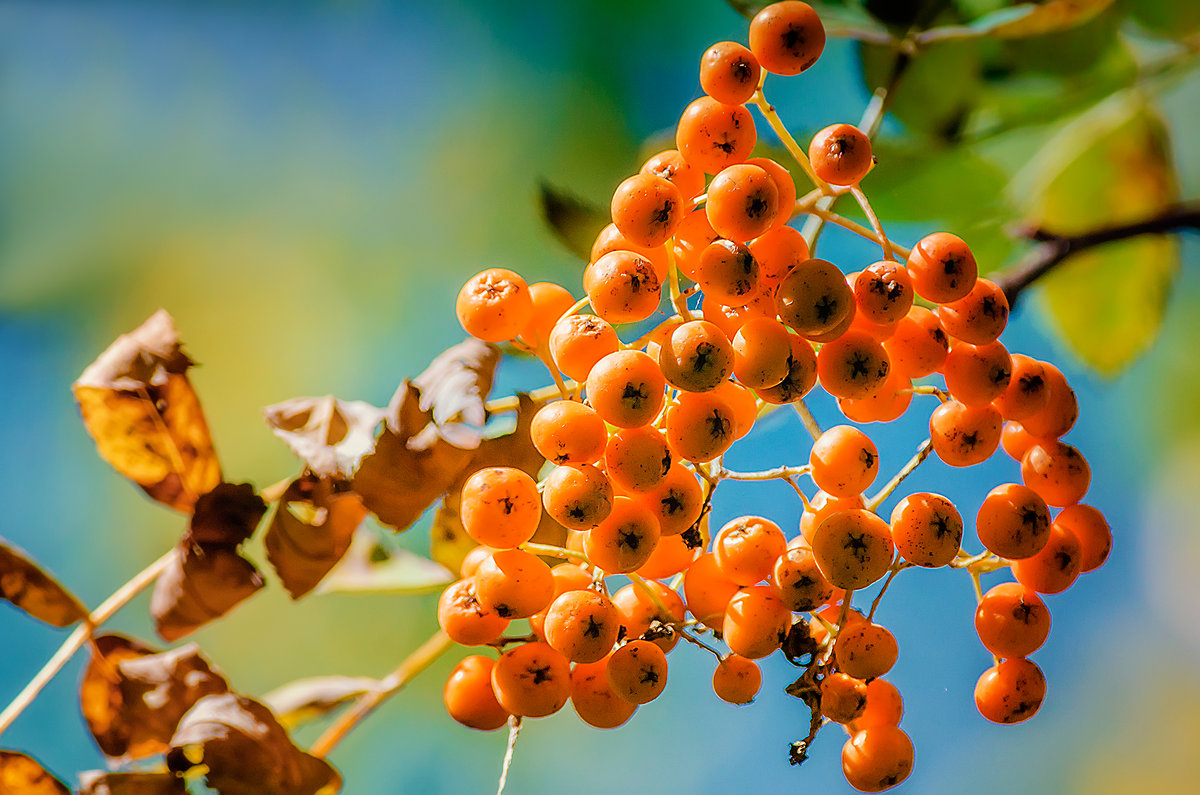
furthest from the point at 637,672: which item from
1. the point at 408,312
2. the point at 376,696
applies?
the point at 408,312

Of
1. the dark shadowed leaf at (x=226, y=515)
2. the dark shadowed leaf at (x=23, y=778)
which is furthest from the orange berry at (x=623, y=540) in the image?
the dark shadowed leaf at (x=23, y=778)

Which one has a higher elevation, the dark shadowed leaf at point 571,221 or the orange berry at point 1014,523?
the dark shadowed leaf at point 571,221

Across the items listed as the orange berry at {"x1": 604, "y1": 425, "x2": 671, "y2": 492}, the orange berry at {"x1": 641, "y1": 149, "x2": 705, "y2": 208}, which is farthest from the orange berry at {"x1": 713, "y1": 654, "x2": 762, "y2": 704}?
the orange berry at {"x1": 641, "y1": 149, "x2": 705, "y2": 208}

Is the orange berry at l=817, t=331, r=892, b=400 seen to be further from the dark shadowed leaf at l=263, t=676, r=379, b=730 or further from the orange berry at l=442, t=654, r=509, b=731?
the dark shadowed leaf at l=263, t=676, r=379, b=730

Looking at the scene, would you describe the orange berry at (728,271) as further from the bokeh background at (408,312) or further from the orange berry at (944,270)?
the bokeh background at (408,312)

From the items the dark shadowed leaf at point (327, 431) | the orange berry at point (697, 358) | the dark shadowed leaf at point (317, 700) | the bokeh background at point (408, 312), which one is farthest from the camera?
the bokeh background at point (408, 312)

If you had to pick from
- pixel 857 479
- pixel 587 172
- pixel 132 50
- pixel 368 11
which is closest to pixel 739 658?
pixel 857 479

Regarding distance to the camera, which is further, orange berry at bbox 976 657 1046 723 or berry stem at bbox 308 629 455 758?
berry stem at bbox 308 629 455 758
